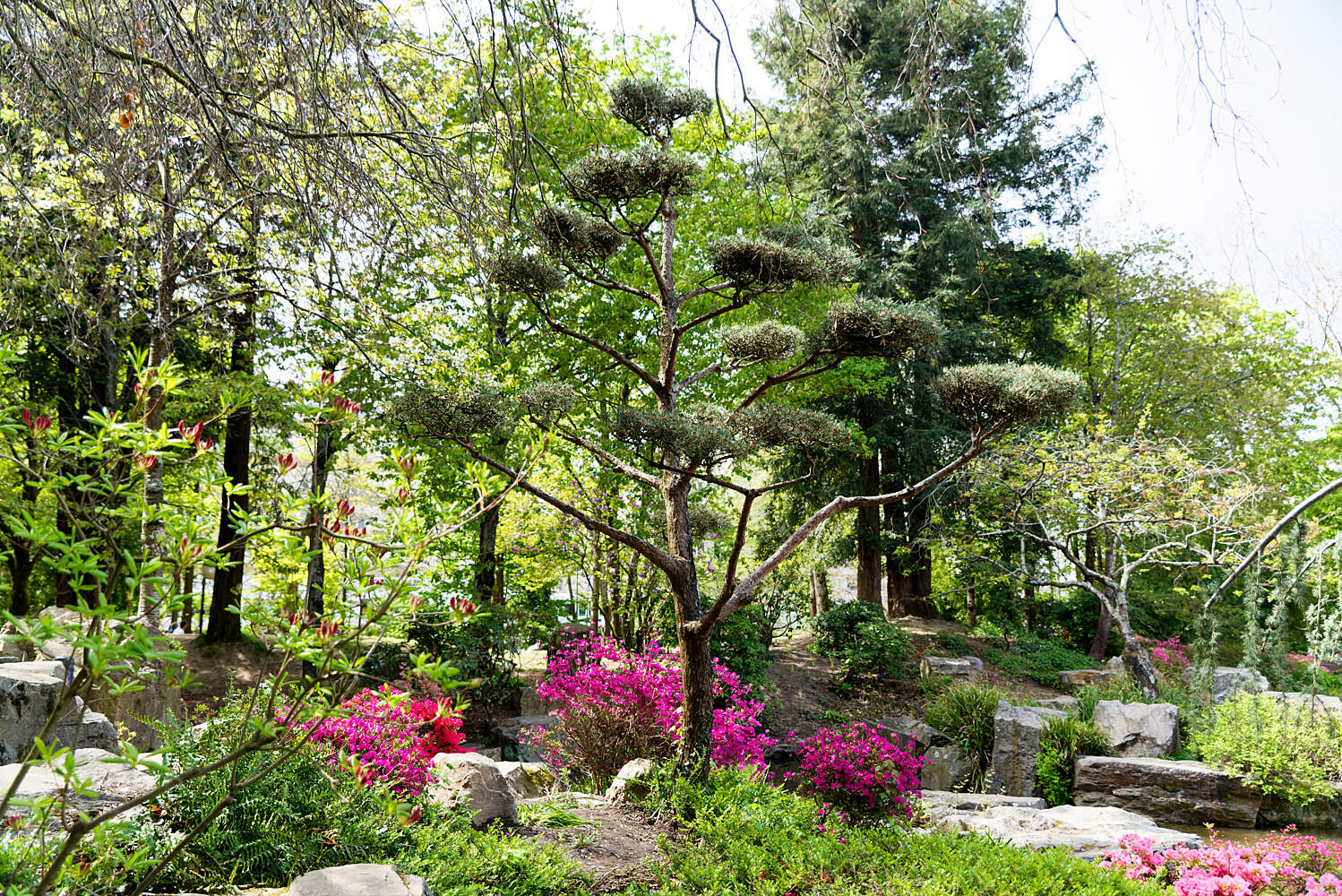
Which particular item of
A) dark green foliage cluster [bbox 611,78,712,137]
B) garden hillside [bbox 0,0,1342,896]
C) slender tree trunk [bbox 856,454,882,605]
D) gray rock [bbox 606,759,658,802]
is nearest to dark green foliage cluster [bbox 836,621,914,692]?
garden hillside [bbox 0,0,1342,896]

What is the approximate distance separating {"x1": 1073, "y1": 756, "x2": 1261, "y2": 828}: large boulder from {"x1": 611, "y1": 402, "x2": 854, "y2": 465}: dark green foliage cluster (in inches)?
171

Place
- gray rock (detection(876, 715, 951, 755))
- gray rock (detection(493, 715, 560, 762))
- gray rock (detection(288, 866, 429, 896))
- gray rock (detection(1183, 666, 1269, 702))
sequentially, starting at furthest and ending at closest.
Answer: gray rock (detection(876, 715, 951, 755))
gray rock (detection(1183, 666, 1269, 702))
gray rock (detection(493, 715, 560, 762))
gray rock (detection(288, 866, 429, 896))

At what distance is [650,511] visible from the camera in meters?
9.05

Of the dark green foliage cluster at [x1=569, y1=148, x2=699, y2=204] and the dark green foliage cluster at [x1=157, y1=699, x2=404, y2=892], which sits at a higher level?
the dark green foliage cluster at [x1=569, y1=148, x2=699, y2=204]

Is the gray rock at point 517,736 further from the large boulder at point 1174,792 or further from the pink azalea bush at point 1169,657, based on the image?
the pink azalea bush at point 1169,657

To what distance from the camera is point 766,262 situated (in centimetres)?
540

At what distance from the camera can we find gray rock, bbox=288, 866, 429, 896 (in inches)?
97.7

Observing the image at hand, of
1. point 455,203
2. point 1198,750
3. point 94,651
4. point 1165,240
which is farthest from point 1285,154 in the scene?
point 1165,240

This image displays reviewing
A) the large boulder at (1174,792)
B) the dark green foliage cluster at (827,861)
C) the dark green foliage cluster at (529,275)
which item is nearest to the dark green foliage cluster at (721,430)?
the dark green foliage cluster at (529,275)

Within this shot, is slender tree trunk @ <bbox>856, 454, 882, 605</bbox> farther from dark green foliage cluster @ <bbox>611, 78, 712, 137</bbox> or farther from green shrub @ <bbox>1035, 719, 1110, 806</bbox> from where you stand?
dark green foliage cluster @ <bbox>611, 78, 712, 137</bbox>

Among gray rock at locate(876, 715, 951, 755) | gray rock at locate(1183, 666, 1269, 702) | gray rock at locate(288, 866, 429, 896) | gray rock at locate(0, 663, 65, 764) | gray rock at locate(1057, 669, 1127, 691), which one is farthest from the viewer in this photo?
gray rock at locate(1057, 669, 1127, 691)

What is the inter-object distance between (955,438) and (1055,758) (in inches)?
253

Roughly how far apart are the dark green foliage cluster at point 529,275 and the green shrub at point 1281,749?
7052 mm

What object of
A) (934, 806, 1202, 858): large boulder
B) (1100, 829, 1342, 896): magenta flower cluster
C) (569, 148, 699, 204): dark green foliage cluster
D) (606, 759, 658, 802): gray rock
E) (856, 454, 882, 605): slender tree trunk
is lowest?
(934, 806, 1202, 858): large boulder
